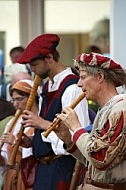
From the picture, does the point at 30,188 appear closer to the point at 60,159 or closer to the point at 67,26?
the point at 60,159

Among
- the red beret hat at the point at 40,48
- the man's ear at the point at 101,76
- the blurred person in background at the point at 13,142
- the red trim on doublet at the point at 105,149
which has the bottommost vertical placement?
the blurred person in background at the point at 13,142

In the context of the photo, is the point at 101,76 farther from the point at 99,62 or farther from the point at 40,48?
the point at 40,48

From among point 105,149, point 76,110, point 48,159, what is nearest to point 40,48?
point 76,110

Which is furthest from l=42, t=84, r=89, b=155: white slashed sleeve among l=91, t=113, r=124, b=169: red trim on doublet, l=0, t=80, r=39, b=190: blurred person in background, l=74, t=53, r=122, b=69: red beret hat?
l=91, t=113, r=124, b=169: red trim on doublet

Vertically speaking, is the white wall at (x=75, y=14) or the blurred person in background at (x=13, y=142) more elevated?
the white wall at (x=75, y=14)

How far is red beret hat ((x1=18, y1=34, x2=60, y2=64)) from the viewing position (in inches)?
208

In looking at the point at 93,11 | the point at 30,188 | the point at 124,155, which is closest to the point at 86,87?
the point at 124,155

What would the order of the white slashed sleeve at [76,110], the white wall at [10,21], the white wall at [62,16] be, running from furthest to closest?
the white wall at [62,16], the white wall at [10,21], the white slashed sleeve at [76,110]

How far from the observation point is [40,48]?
5309mm

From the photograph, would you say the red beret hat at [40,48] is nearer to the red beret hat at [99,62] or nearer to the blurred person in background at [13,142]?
the blurred person in background at [13,142]

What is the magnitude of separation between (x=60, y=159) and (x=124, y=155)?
1439 mm

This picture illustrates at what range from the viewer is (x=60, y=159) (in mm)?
5258

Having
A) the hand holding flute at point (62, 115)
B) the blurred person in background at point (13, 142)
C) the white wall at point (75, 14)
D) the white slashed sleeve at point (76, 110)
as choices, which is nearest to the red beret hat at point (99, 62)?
the hand holding flute at point (62, 115)

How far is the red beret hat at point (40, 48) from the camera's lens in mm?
5289
